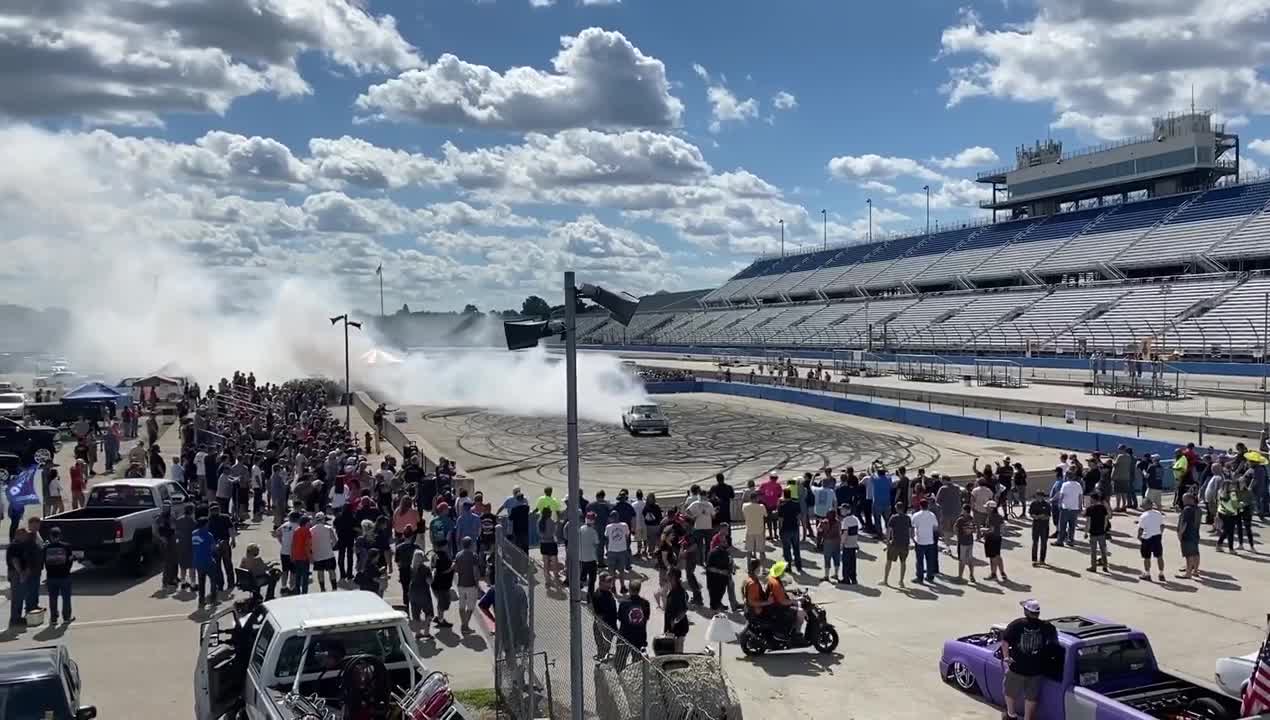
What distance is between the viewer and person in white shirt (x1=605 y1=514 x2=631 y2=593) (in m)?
14.5

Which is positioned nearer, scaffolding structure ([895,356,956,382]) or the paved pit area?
the paved pit area

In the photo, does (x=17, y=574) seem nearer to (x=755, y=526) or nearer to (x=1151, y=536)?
Result: (x=755, y=526)

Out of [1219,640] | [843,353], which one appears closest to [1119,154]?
[843,353]

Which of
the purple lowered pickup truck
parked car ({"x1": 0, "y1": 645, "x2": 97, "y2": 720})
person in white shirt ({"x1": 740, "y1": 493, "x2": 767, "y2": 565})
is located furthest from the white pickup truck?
person in white shirt ({"x1": 740, "y1": 493, "x2": 767, "y2": 565})

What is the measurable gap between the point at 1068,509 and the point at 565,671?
461 inches

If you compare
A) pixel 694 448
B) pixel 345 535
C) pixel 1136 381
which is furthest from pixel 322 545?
pixel 1136 381

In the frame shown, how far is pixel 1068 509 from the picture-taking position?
17.2m

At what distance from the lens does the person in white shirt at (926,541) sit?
14.5 metres

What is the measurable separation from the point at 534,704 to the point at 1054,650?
4604 mm

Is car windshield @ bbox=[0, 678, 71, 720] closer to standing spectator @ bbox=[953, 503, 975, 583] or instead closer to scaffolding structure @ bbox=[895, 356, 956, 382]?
standing spectator @ bbox=[953, 503, 975, 583]

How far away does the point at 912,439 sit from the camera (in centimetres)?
3484

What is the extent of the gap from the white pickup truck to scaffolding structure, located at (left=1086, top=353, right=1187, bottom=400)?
134ft

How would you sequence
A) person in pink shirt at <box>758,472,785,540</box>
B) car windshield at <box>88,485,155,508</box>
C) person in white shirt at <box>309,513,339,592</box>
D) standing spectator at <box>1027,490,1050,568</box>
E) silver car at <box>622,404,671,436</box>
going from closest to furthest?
person in white shirt at <box>309,513,339,592</box> < standing spectator at <box>1027,490,1050,568</box> < car windshield at <box>88,485,155,508</box> < person in pink shirt at <box>758,472,785,540</box> < silver car at <box>622,404,671,436</box>

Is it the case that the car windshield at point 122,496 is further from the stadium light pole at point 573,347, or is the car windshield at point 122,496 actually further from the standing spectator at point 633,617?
the stadium light pole at point 573,347
